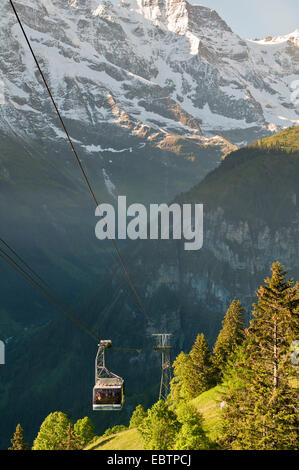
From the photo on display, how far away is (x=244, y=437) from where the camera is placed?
34.7 metres

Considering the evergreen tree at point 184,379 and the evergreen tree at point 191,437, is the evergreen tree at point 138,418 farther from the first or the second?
the evergreen tree at point 191,437

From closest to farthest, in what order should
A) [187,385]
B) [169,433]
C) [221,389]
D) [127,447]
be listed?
[169,433] < [127,447] < [221,389] < [187,385]

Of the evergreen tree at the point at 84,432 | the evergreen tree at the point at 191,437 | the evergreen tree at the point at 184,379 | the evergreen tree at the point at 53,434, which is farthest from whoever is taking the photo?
the evergreen tree at the point at 84,432

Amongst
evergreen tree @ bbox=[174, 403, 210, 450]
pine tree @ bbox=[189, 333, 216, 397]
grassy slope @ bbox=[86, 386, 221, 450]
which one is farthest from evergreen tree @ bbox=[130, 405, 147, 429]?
evergreen tree @ bbox=[174, 403, 210, 450]

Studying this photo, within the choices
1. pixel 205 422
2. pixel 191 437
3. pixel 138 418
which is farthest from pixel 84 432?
pixel 191 437

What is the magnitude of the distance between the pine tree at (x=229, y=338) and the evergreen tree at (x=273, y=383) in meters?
28.7

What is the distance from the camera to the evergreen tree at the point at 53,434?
7264cm

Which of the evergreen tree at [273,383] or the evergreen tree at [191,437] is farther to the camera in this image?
the evergreen tree at [191,437]

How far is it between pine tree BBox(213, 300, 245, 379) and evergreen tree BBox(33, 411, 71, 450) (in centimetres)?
2609

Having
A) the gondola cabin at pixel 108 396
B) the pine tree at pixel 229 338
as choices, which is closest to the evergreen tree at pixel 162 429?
the gondola cabin at pixel 108 396

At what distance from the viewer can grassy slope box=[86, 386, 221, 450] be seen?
1976 inches

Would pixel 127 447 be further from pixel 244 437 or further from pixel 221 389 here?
pixel 244 437
